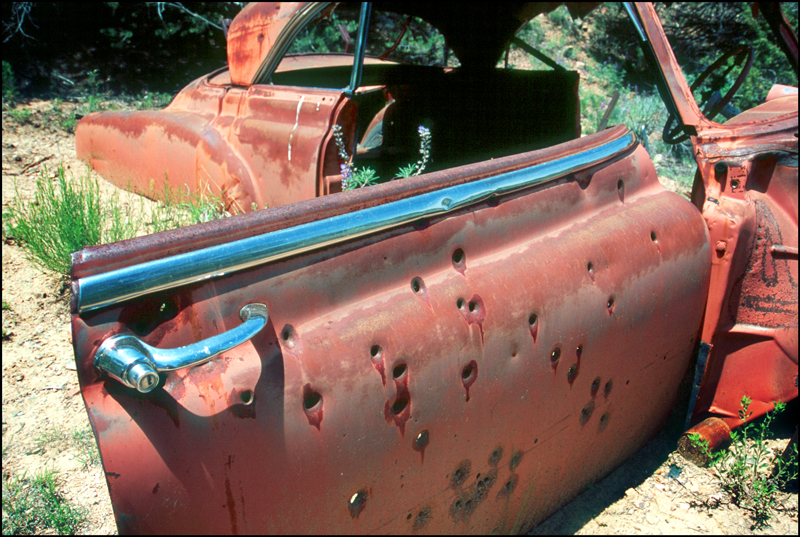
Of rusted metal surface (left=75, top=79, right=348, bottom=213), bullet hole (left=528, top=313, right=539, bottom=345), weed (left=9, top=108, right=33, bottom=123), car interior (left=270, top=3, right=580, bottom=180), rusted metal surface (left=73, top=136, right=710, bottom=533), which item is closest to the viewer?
rusted metal surface (left=73, top=136, right=710, bottom=533)

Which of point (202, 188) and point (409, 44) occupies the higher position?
point (409, 44)

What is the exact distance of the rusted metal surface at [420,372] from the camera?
0.96 m

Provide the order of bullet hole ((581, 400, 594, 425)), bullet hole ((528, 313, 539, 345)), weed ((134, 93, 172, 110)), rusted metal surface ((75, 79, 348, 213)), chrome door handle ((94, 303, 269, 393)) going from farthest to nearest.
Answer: weed ((134, 93, 172, 110)) < rusted metal surface ((75, 79, 348, 213)) < bullet hole ((581, 400, 594, 425)) < bullet hole ((528, 313, 539, 345)) < chrome door handle ((94, 303, 269, 393))

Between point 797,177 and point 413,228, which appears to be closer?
point 413,228

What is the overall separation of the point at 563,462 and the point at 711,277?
32.4 inches

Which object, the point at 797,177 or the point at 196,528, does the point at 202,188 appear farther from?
the point at 797,177

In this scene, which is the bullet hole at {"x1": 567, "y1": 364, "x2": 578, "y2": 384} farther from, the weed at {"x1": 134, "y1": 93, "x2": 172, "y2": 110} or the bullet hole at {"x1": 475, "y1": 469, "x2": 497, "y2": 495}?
the weed at {"x1": 134, "y1": 93, "x2": 172, "y2": 110}

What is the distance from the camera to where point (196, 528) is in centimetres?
99

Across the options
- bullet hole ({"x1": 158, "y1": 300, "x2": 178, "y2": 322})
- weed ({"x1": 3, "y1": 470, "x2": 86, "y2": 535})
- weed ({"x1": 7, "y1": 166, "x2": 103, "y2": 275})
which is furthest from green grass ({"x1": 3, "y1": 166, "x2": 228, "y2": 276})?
bullet hole ({"x1": 158, "y1": 300, "x2": 178, "y2": 322})

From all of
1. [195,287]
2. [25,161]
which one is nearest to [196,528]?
[195,287]

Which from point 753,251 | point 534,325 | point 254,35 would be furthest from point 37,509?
point 753,251

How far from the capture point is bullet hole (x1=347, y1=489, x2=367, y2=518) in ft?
3.77

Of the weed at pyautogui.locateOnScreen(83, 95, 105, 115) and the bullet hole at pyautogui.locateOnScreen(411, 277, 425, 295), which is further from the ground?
the bullet hole at pyautogui.locateOnScreen(411, 277, 425, 295)

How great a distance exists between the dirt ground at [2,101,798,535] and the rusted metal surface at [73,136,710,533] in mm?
360
